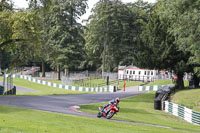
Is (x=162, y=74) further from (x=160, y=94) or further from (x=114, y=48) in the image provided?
(x=160, y=94)

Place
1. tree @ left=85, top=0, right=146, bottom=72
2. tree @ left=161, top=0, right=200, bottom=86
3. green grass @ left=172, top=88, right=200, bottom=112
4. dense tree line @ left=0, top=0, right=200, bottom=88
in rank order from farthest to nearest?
tree @ left=85, top=0, right=146, bottom=72
green grass @ left=172, top=88, right=200, bottom=112
dense tree line @ left=0, top=0, right=200, bottom=88
tree @ left=161, top=0, right=200, bottom=86

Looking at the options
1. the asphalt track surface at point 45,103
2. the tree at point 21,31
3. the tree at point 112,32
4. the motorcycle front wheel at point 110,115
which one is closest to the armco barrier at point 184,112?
the motorcycle front wheel at point 110,115

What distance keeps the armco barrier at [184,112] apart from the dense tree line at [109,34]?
3912 millimetres

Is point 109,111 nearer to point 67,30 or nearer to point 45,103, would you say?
point 45,103

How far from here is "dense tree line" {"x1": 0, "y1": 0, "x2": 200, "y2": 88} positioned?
2372cm

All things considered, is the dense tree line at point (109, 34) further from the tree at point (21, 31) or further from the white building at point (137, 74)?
the white building at point (137, 74)

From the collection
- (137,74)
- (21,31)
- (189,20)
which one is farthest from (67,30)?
(189,20)

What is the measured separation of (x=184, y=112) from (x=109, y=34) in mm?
47942

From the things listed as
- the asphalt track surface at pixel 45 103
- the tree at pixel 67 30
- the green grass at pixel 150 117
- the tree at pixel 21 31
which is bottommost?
the green grass at pixel 150 117

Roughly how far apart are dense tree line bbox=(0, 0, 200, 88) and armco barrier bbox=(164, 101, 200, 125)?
391 centimetres

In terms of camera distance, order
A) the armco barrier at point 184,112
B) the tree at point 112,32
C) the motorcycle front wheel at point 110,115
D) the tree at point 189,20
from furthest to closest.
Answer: the tree at point 112,32
the tree at point 189,20
the armco barrier at point 184,112
the motorcycle front wheel at point 110,115

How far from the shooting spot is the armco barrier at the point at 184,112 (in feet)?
66.1

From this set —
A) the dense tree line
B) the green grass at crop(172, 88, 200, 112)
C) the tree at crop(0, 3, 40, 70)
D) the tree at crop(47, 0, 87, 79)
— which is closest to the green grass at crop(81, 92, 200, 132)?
the green grass at crop(172, 88, 200, 112)

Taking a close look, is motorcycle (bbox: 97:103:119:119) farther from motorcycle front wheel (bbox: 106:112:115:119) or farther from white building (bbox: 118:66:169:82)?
white building (bbox: 118:66:169:82)
